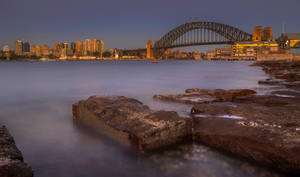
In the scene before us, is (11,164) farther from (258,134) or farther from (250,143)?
(258,134)

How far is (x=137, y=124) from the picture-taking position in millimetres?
2635

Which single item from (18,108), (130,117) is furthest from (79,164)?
(18,108)

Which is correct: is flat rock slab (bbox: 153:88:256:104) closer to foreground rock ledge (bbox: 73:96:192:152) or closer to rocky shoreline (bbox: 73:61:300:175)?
rocky shoreline (bbox: 73:61:300:175)

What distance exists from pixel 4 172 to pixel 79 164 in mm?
872

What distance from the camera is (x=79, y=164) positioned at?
94.7 inches

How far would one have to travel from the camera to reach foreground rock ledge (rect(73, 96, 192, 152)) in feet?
8.17

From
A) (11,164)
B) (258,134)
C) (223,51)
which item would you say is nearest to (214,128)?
(258,134)

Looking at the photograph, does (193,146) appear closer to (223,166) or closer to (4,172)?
(223,166)

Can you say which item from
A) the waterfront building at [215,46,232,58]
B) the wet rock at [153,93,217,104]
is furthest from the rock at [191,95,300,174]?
the waterfront building at [215,46,232,58]

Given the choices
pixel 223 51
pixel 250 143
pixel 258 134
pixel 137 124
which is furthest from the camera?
pixel 223 51

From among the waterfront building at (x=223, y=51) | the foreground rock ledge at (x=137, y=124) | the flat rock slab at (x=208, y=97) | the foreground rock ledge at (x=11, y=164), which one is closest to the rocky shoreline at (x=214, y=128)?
the foreground rock ledge at (x=137, y=124)

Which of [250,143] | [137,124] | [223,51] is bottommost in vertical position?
[250,143]

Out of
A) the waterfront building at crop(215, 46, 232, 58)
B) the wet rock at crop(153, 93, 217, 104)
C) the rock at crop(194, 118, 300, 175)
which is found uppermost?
the waterfront building at crop(215, 46, 232, 58)

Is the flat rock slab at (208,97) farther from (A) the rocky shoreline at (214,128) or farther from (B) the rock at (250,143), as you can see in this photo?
(B) the rock at (250,143)
